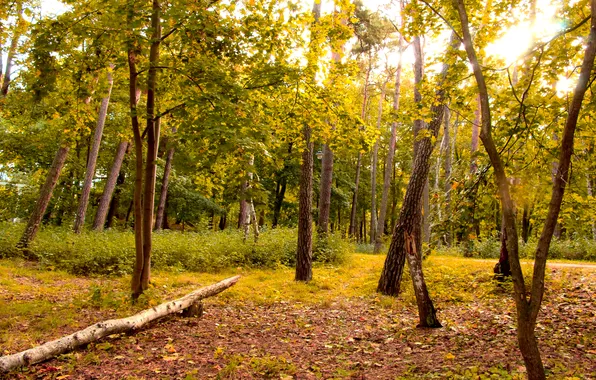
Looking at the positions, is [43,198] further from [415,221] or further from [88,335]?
[415,221]

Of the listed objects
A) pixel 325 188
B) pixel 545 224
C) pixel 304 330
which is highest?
pixel 325 188

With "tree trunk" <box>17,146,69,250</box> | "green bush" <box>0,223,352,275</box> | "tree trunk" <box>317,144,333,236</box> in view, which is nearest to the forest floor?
"green bush" <box>0,223,352,275</box>

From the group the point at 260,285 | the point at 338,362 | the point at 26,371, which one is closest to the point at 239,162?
the point at 338,362

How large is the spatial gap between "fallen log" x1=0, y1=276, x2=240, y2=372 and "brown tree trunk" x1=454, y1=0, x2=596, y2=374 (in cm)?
475

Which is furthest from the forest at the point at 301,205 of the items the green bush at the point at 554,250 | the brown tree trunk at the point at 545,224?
the green bush at the point at 554,250

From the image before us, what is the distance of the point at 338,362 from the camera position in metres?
4.88

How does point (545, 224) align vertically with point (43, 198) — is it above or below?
below

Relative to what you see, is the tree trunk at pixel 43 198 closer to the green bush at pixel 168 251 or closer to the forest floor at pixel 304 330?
the green bush at pixel 168 251

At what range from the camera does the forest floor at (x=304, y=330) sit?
4438 mm

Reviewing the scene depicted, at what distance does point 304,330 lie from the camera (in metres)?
6.33

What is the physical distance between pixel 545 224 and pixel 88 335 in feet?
16.9

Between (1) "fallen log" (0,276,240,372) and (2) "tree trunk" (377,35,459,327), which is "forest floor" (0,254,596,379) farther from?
(2) "tree trunk" (377,35,459,327)

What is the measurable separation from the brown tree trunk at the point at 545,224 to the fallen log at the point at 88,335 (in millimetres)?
4746

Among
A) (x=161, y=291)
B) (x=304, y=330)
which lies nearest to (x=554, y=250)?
(x=304, y=330)
